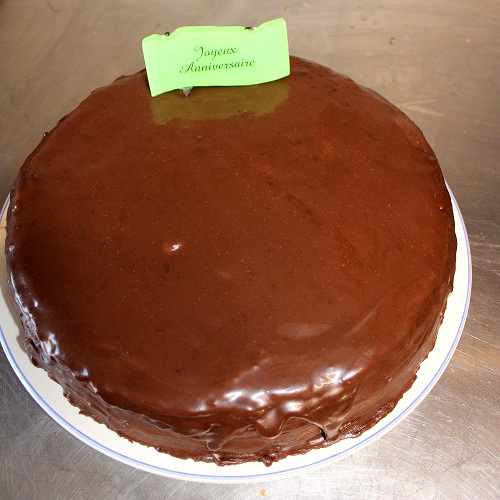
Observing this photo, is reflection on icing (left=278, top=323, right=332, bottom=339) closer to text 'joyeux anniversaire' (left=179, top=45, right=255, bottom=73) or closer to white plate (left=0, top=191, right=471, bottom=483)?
white plate (left=0, top=191, right=471, bottom=483)

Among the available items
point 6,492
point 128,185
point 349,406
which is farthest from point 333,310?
point 6,492

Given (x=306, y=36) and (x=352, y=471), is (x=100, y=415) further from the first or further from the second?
(x=306, y=36)

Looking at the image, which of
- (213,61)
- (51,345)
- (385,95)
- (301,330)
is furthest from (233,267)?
(385,95)

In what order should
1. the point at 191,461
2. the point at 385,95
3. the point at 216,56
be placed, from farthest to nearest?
the point at 385,95 → the point at 216,56 → the point at 191,461

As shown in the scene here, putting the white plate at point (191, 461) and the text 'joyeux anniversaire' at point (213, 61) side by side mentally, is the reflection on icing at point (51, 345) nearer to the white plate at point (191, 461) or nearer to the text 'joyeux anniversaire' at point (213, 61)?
the white plate at point (191, 461)

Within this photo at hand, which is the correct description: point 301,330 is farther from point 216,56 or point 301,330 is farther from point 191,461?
point 216,56

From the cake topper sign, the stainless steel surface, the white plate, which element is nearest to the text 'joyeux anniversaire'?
the cake topper sign

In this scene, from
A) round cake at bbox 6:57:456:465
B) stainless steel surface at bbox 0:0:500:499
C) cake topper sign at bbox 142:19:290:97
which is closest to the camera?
round cake at bbox 6:57:456:465
